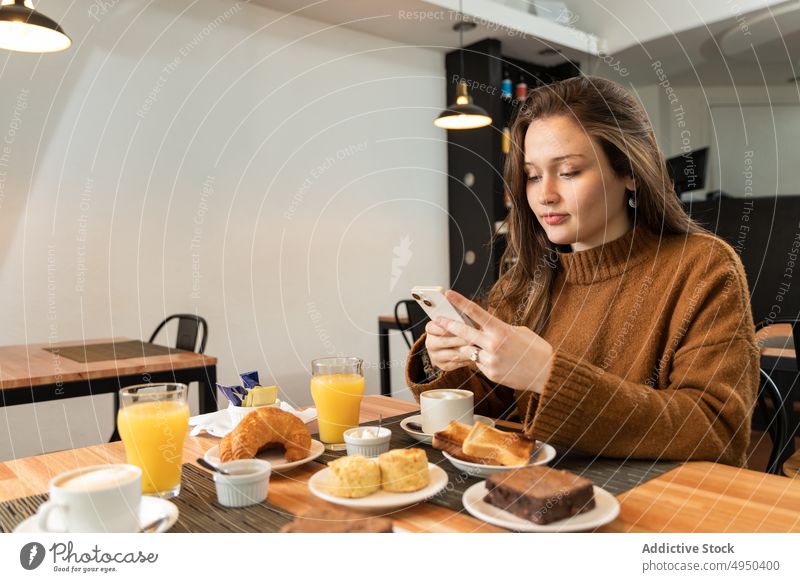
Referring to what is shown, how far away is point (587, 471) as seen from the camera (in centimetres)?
67

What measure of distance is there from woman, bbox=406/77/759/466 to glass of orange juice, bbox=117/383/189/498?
362 millimetres

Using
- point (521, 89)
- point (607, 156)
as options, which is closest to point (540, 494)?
point (607, 156)

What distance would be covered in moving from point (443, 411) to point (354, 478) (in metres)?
0.27

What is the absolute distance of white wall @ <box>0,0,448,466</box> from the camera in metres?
2.49

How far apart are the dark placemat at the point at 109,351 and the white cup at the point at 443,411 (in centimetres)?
131

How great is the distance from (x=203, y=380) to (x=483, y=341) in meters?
1.22

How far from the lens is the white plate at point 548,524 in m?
0.50

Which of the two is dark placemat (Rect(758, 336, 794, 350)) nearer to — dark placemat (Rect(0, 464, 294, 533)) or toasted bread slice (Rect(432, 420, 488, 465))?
toasted bread slice (Rect(432, 420, 488, 465))

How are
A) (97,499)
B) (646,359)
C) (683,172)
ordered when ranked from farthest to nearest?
(683,172), (646,359), (97,499)

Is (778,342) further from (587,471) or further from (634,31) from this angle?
(634,31)

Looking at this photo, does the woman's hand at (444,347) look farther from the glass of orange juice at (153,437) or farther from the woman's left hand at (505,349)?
the glass of orange juice at (153,437)

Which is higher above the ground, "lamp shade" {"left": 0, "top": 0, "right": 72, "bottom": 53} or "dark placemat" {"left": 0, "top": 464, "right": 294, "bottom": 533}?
"lamp shade" {"left": 0, "top": 0, "right": 72, "bottom": 53}

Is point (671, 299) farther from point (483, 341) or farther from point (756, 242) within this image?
point (756, 242)

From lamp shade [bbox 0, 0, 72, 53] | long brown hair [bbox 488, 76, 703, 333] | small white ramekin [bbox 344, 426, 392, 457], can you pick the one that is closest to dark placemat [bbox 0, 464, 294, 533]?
small white ramekin [bbox 344, 426, 392, 457]
